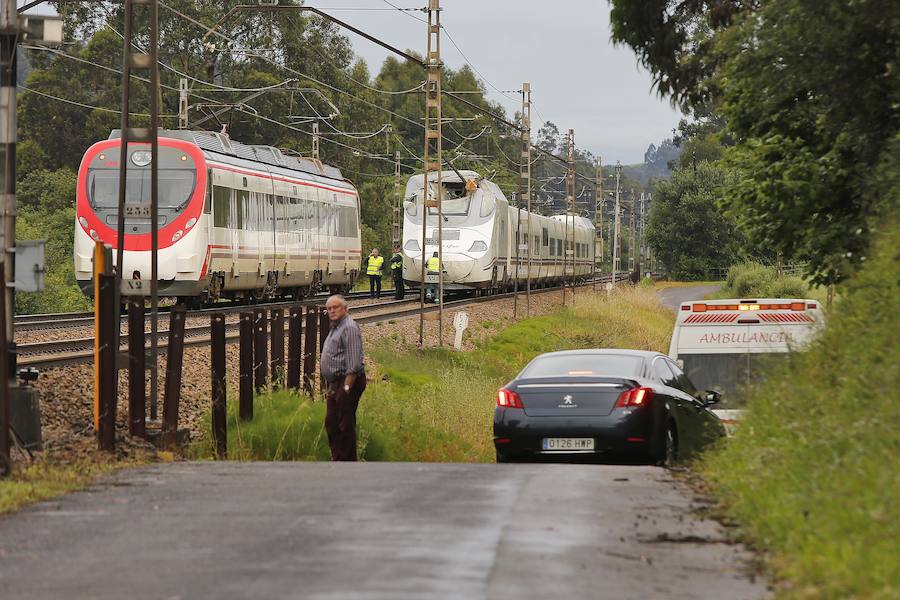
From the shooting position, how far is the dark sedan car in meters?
15.1

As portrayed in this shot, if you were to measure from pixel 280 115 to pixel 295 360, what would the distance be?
61088mm

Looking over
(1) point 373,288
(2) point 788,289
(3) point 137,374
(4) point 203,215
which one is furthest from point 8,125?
(2) point 788,289

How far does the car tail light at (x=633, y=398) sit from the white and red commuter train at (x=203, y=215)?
16.7 meters

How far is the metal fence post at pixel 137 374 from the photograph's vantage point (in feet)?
49.0

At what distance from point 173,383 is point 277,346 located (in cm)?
494

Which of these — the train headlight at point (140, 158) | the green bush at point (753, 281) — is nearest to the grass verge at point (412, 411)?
the train headlight at point (140, 158)

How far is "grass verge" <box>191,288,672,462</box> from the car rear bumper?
11.4 ft

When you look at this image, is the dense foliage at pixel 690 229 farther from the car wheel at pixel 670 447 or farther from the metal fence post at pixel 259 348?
the car wheel at pixel 670 447

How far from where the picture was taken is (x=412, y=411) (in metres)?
22.2

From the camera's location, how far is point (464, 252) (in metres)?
51.5

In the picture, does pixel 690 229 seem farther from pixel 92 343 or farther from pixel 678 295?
pixel 92 343

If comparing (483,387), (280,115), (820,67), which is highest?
(280,115)

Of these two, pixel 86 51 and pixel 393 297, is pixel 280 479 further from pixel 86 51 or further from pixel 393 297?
pixel 86 51

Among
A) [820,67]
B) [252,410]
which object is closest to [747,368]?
→ [820,67]
